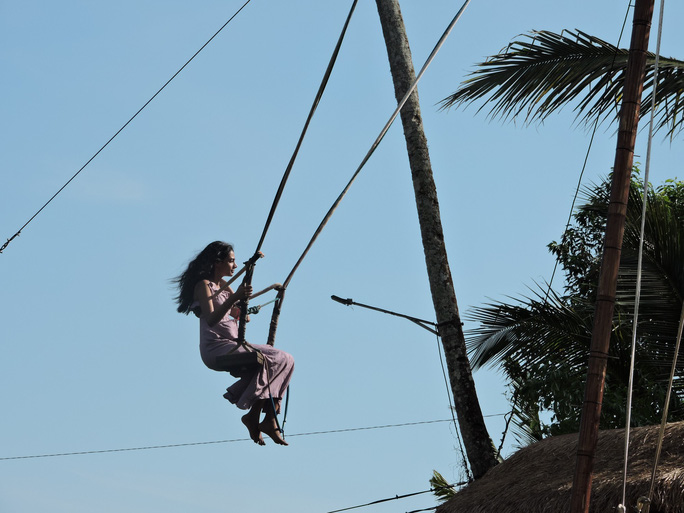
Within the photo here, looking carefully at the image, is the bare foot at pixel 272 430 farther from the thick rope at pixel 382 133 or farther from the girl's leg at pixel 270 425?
the thick rope at pixel 382 133

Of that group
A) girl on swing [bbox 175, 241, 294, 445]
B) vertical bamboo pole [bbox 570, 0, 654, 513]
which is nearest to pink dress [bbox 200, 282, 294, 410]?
girl on swing [bbox 175, 241, 294, 445]

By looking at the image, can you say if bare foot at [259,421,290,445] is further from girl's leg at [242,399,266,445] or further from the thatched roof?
the thatched roof

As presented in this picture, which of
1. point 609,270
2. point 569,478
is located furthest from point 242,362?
point 609,270

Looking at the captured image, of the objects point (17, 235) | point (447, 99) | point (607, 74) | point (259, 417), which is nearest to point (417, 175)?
point (447, 99)

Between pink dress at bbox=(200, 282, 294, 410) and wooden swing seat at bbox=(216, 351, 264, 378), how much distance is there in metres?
0.03

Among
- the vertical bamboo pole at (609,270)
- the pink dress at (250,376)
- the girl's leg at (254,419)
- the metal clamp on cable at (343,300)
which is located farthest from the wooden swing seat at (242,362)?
the vertical bamboo pole at (609,270)

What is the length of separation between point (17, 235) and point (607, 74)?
205 inches

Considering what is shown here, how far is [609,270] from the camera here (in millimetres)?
4785

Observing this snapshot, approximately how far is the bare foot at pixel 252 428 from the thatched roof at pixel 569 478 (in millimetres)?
1648

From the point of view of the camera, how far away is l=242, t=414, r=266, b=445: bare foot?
23.0 feet

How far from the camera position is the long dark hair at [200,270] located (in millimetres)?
7145

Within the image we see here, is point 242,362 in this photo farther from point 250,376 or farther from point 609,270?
point 609,270

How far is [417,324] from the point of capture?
27.0 feet

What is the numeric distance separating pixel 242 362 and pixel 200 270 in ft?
2.47
